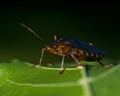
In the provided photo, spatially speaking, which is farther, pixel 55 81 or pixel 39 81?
pixel 39 81

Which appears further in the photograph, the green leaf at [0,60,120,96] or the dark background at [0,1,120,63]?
the dark background at [0,1,120,63]

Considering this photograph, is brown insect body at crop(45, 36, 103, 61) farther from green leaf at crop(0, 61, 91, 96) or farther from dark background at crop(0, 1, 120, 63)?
dark background at crop(0, 1, 120, 63)

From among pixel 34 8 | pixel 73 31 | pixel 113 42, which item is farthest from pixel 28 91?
pixel 34 8

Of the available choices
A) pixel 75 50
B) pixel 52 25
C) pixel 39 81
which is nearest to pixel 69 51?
pixel 75 50

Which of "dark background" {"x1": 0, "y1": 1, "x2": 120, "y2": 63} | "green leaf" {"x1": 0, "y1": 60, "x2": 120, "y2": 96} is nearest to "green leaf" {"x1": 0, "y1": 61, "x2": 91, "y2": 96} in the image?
"green leaf" {"x1": 0, "y1": 60, "x2": 120, "y2": 96}

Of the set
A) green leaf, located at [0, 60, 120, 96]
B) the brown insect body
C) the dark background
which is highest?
the dark background

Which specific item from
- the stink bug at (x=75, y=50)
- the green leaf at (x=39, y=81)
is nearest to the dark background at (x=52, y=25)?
the stink bug at (x=75, y=50)

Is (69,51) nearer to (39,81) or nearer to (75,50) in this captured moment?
(75,50)

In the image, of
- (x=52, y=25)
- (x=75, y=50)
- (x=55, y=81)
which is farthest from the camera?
(x=52, y=25)

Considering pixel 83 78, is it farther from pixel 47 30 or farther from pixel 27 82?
pixel 47 30
